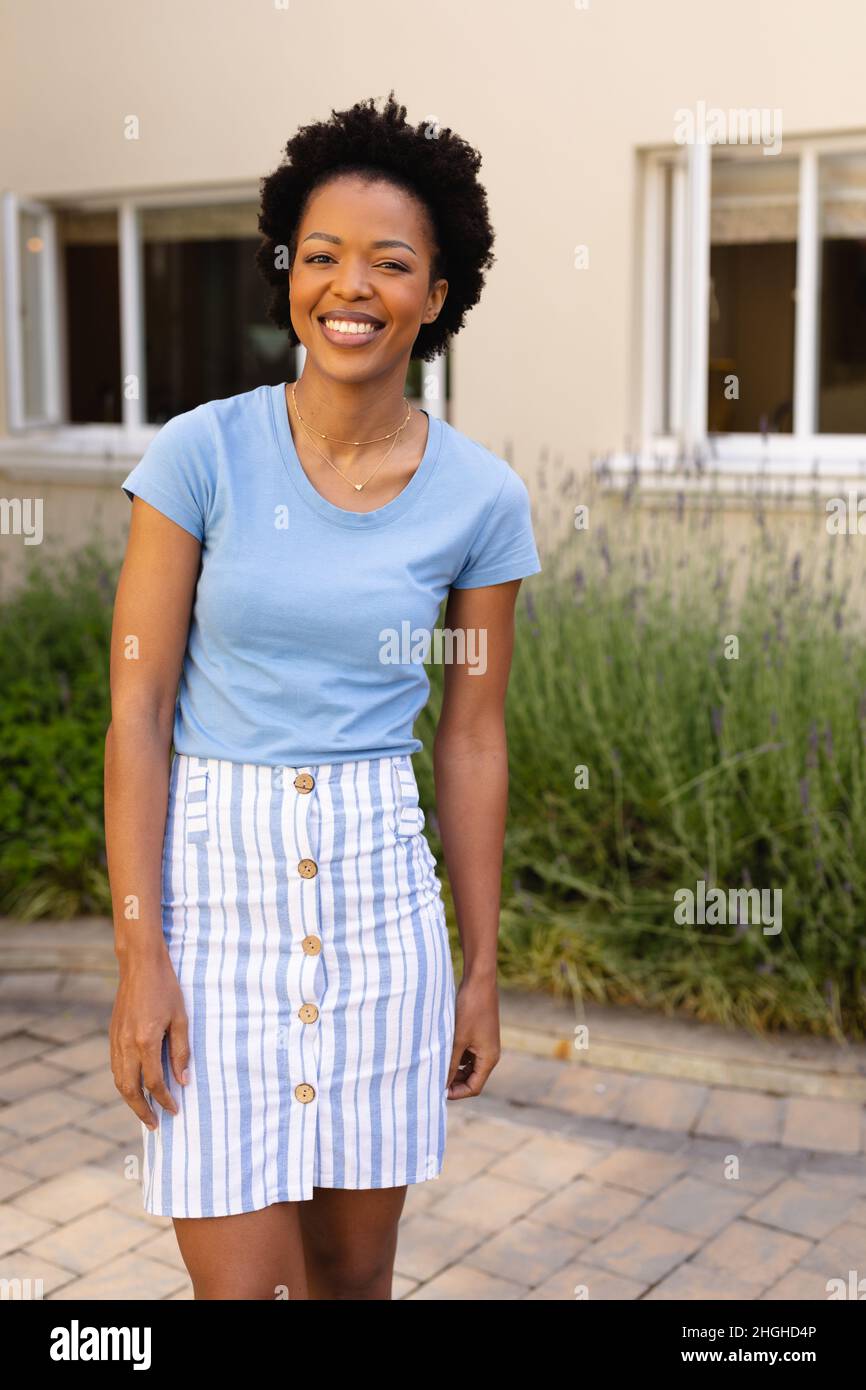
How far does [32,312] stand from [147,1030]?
7401mm

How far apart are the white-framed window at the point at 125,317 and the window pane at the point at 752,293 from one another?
2345 millimetres

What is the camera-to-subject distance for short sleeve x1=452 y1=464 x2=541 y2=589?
7.17 ft

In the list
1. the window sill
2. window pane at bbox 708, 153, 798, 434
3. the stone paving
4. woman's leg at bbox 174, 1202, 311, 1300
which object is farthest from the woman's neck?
the window sill

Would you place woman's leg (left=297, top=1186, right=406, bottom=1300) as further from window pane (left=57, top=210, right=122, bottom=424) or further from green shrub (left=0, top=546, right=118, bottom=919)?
window pane (left=57, top=210, right=122, bottom=424)

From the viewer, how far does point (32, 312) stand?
871 cm

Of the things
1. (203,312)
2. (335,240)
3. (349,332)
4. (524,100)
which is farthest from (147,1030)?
(203,312)

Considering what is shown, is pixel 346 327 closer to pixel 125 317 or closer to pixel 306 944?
pixel 306 944

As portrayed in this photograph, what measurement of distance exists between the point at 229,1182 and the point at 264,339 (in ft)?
22.6

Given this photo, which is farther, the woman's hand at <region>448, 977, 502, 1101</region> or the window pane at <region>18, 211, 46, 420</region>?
the window pane at <region>18, 211, 46, 420</region>

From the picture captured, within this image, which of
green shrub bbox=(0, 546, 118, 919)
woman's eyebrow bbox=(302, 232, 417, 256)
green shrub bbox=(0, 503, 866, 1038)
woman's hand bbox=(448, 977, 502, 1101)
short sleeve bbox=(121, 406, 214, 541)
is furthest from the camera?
green shrub bbox=(0, 546, 118, 919)

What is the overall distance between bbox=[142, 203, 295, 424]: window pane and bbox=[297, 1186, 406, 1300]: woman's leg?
651 centimetres

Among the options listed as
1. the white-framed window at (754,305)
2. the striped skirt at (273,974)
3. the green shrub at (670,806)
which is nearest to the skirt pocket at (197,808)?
the striped skirt at (273,974)

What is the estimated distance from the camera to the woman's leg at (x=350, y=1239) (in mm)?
2201
